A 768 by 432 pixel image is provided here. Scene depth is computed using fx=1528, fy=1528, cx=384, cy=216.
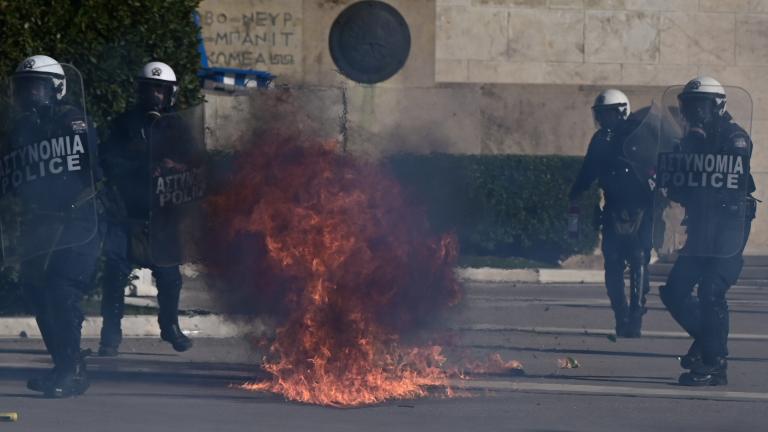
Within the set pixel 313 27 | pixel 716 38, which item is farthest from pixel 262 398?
pixel 716 38

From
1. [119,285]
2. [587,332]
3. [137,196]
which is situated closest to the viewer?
[137,196]

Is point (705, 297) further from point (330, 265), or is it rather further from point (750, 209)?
point (330, 265)

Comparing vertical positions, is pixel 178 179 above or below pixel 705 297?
above

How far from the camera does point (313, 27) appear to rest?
77.2 ft

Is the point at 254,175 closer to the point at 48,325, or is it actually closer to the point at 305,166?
the point at 305,166

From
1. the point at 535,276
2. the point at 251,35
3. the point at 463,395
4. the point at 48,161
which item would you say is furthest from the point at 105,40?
the point at 251,35

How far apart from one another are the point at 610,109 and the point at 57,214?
5.72m

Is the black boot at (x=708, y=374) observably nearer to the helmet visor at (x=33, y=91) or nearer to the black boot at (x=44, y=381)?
the black boot at (x=44, y=381)

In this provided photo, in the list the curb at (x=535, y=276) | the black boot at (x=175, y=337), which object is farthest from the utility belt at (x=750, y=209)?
the curb at (x=535, y=276)

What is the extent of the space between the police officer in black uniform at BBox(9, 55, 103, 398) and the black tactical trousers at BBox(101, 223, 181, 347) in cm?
158

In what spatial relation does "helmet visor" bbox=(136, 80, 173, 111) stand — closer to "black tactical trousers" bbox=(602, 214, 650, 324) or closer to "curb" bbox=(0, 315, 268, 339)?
"curb" bbox=(0, 315, 268, 339)

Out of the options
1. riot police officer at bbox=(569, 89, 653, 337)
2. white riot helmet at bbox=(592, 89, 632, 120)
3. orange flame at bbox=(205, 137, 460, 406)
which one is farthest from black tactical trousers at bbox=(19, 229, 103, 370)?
white riot helmet at bbox=(592, 89, 632, 120)

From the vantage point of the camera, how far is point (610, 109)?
12.8 m

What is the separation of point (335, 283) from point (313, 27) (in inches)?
613
